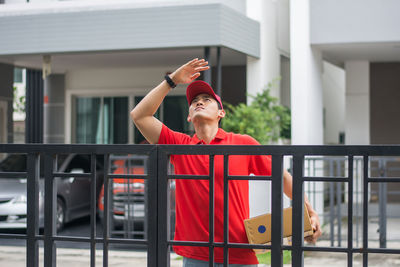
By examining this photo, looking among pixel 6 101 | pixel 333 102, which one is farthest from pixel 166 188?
pixel 333 102

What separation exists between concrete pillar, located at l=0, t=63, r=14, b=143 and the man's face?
1090 cm

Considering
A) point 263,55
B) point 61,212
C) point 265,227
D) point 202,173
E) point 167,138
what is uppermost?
point 263,55

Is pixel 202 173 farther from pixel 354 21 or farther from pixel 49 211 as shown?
pixel 354 21

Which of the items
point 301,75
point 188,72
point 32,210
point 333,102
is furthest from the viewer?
point 333,102

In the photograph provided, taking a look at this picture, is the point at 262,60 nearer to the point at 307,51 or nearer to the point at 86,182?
the point at 307,51

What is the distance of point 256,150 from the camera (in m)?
3.30

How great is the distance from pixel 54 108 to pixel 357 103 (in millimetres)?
7360

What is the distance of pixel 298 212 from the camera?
10.7 ft

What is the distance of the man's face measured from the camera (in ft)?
12.2

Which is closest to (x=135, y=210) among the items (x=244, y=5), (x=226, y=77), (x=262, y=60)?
(x=262, y=60)

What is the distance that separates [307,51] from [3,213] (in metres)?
5.91

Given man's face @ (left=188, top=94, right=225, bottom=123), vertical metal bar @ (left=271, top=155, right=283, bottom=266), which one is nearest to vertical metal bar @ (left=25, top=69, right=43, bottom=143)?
man's face @ (left=188, top=94, right=225, bottom=123)

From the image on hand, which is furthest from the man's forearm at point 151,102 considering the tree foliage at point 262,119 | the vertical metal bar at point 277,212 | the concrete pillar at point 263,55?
the concrete pillar at point 263,55

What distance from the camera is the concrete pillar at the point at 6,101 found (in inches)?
555
